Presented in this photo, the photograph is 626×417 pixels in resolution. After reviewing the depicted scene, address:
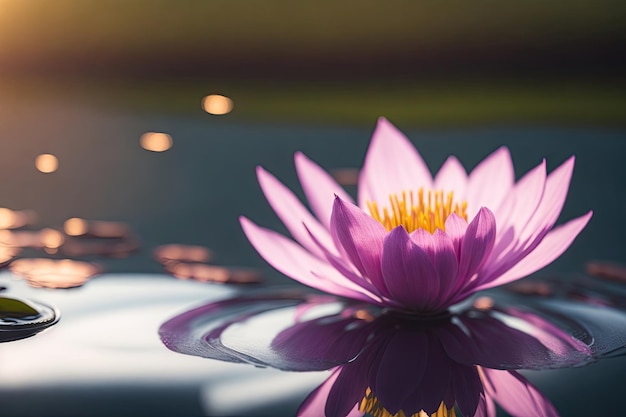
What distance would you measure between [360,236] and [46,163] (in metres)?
0.58

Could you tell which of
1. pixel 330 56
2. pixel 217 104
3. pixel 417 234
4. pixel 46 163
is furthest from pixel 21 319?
pixel 330 56

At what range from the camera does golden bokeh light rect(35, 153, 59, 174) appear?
835mm

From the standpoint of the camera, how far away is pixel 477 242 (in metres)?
0.39

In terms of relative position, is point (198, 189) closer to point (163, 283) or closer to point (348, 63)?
point (163, 283)

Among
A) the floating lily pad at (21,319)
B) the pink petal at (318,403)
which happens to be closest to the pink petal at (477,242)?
the pink petal at (318,403)

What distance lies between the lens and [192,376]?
363 millimetres

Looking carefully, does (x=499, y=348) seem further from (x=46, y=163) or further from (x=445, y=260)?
(x=46, y=163)

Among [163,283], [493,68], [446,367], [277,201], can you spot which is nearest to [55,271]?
[163,283]

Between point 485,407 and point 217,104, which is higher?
Answer: point 217,104

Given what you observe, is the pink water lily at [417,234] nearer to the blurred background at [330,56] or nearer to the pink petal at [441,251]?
the pink petal at [441,251]

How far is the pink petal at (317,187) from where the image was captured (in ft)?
1.63

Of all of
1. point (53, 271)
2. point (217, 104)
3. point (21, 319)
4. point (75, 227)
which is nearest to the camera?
point (21, 319)

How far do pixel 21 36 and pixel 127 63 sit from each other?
156mm

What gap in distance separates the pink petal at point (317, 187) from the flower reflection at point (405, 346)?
0.22ft
